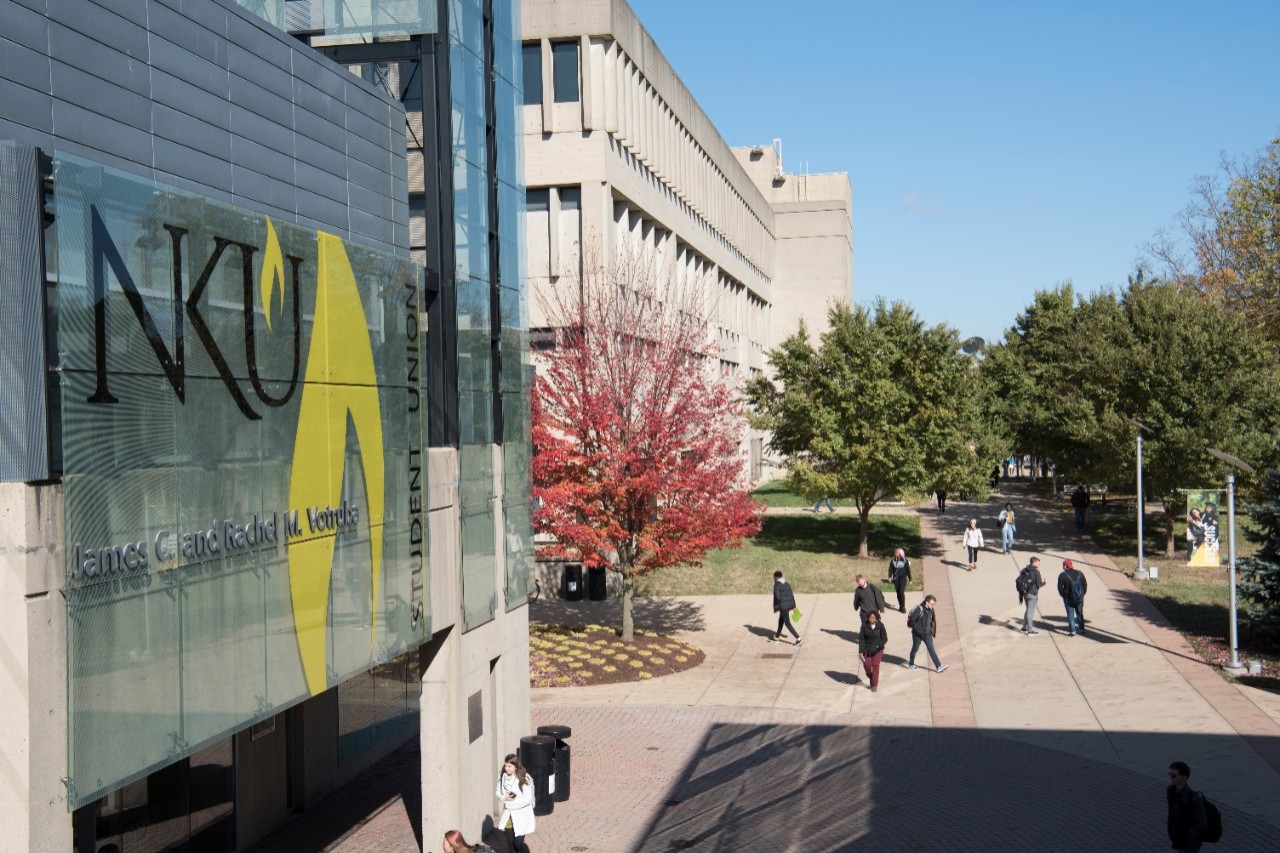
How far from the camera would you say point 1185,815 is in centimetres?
1151

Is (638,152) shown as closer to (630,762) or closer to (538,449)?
(538,449)

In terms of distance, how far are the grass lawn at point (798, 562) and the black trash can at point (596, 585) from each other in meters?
1.46

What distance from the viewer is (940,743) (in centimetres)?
1789

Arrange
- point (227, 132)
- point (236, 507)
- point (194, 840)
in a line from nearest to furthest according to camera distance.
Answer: point (236, 507)
point (227, 132)
point (194, 840)

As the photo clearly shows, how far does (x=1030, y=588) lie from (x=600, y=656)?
8.78 metres

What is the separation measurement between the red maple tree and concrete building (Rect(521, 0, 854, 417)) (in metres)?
7.36

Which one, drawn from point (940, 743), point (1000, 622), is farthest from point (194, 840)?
point (1000, 622)

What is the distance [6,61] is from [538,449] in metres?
15.4

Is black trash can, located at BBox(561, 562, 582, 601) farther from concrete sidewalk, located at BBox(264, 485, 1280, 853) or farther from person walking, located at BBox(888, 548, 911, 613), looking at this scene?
person walking, located at BBox(888, 548, 911, 613)

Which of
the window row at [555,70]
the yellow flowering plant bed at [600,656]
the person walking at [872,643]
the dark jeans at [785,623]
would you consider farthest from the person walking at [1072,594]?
the window row at [555,70]

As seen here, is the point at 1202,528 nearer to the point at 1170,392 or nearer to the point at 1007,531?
the point at 1170,392

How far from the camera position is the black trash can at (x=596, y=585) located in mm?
30594

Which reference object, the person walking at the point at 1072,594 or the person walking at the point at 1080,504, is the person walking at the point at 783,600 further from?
the person walking at the point at 1080,504

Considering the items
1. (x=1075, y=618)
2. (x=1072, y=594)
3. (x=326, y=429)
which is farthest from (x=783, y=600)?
(x=326, y=429)
